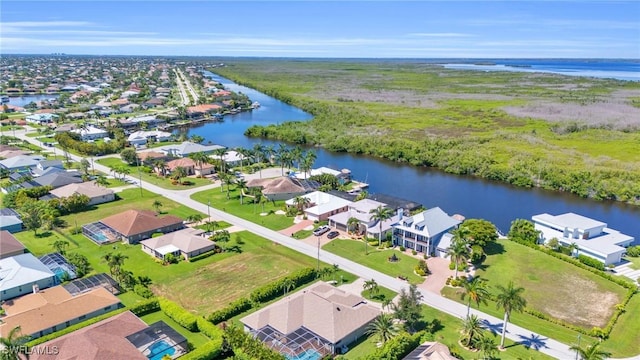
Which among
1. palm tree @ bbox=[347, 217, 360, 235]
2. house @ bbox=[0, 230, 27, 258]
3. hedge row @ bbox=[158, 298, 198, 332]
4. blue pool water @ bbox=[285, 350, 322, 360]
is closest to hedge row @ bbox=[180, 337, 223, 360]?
hedge row @ bbox=[158, 298, 198, 332]

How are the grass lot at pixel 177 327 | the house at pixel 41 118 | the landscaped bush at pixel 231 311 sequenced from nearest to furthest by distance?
the grass lot at pixel 177 327 < the landscaped bush at pixel 231 311 < the house at pixel 41 118

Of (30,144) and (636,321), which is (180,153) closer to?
(30,144)

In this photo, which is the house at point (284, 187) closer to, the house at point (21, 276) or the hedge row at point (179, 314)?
the hedge row at point (179, 314)

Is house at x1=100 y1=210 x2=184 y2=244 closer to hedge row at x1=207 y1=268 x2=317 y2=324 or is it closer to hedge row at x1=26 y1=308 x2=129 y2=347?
hedge row at x1=26 y1=308 x2=129 y2=347

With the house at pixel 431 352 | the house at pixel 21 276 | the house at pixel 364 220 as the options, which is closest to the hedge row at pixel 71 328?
the house at pixel 21 276

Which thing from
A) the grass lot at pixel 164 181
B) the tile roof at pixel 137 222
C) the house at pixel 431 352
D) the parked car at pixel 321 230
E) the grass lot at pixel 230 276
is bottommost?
the grass lot at pixel 164 181

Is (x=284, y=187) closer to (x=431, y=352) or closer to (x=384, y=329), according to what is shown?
(x=384, y=329)
